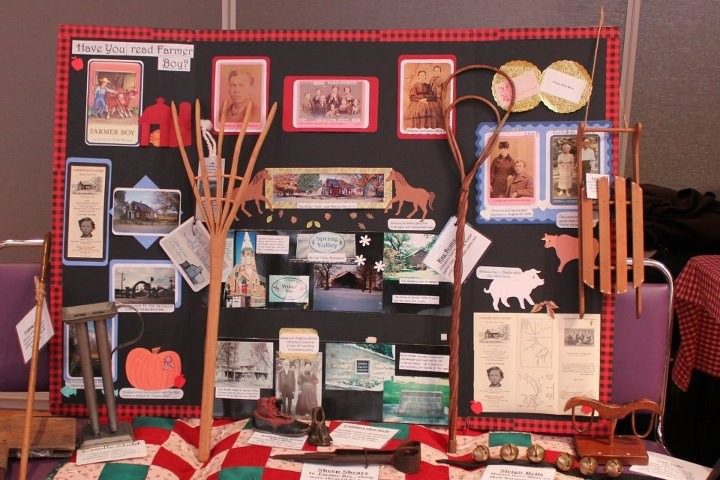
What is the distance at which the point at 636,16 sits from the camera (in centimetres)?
188

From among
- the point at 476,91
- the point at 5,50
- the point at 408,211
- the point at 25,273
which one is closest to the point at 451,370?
the point at 408,211

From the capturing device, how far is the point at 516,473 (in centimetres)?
118

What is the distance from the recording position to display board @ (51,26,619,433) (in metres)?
1.33

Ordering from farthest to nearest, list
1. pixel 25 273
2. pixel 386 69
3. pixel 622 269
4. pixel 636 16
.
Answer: pixel 636 16 < pixel 25 273 < pixel 386 69 < pixel 622 269

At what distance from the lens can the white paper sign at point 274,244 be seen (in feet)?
4.52

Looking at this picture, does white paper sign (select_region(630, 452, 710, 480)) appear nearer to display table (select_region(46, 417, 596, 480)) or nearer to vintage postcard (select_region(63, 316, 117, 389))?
display table (select_region(46, 417, 596, 480))

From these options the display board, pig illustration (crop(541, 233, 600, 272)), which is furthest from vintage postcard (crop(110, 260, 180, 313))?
pig illustration (crop(541, 233, 600, 272))

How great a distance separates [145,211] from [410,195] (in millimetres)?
570

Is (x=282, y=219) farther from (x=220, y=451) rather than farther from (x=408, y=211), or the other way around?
(x=220, y=451)

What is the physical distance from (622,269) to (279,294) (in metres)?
0.70

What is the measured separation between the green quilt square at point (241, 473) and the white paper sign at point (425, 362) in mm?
375

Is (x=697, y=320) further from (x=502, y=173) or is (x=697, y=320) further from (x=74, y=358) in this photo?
(x=74, y=358)

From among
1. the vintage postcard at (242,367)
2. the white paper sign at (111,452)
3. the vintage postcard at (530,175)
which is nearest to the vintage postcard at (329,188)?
the vintage postcard at (530,175)

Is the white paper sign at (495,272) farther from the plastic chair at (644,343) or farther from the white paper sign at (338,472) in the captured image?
the white paper sign at (338,472)
